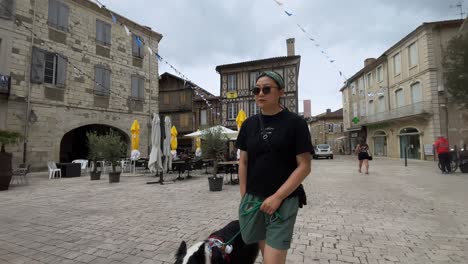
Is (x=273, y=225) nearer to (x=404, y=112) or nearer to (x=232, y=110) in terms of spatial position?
(x=232, y=110)

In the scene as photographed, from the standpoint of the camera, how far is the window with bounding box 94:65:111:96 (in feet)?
47.9

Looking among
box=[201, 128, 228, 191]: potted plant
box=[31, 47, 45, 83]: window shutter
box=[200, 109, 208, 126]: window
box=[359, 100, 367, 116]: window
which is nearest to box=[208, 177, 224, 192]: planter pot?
box=[201, 128, 228, 191]: potted plant

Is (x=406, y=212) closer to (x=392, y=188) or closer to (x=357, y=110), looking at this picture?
(x=392, y=188)

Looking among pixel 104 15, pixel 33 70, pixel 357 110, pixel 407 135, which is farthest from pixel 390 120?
pixel 33 70

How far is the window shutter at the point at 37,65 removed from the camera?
11992 mm

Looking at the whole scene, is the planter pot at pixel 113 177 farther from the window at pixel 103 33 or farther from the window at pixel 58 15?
the window at pixel 103 33

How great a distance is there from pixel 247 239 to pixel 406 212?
158 inches

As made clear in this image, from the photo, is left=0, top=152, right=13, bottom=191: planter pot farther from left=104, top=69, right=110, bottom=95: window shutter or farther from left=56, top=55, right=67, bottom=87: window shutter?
left=104, top=69, right=110, bottom=95: window shutter

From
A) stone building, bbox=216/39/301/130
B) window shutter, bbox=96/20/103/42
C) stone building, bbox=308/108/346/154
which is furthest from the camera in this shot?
stone building, bbox=308/108/346/154

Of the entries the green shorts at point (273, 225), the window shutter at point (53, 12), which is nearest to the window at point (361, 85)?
the window shutter at point (53, 12)

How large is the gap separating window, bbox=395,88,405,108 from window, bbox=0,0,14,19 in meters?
25.3

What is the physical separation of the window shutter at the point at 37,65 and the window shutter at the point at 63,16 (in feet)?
6.66

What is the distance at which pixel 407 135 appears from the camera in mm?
19625

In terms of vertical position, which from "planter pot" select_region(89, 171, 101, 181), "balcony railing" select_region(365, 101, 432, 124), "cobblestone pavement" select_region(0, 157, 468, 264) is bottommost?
"cobblestone pavement" select_region(0, 157, 468, 264)
